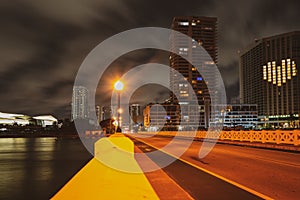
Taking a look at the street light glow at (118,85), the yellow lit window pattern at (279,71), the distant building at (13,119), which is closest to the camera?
the street light glow at (118,85)

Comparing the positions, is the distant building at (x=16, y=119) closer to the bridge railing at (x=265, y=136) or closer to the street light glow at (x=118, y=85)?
the bridge railing at (x=265, y=136)

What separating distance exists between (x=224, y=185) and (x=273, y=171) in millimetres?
3767

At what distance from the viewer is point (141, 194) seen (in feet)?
25.9

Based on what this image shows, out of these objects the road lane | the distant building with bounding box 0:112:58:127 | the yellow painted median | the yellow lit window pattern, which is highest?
the yellow lit window pattern

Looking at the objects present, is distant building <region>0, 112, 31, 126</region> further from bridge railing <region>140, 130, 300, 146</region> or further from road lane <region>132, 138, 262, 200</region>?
road lane <region>132, 138, 262, 200</region>

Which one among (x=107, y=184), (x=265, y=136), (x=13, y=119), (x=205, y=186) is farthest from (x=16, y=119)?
(x=205, y=186)

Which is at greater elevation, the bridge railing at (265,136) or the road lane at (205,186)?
the bridge railing at (265,136)

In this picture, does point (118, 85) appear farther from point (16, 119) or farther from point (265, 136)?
point (16, 119)

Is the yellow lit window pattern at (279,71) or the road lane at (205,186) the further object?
the yellow lit window pattern at (279,71)

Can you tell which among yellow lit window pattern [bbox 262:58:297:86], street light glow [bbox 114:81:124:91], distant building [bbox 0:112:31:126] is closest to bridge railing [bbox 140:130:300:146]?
street light glow [bbox 114:81:124:91]

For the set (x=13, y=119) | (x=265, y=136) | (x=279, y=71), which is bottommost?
(x=265, y=136)

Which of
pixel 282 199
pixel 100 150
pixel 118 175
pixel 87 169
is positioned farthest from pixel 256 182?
pixel 100 150

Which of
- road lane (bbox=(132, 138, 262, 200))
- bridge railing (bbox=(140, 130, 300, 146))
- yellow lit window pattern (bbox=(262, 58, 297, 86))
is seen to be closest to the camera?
road lane (bbox=(132, 138, 262, 200))

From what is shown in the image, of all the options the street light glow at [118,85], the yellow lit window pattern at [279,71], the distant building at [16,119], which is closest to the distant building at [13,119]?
the distant building at [16,119]
